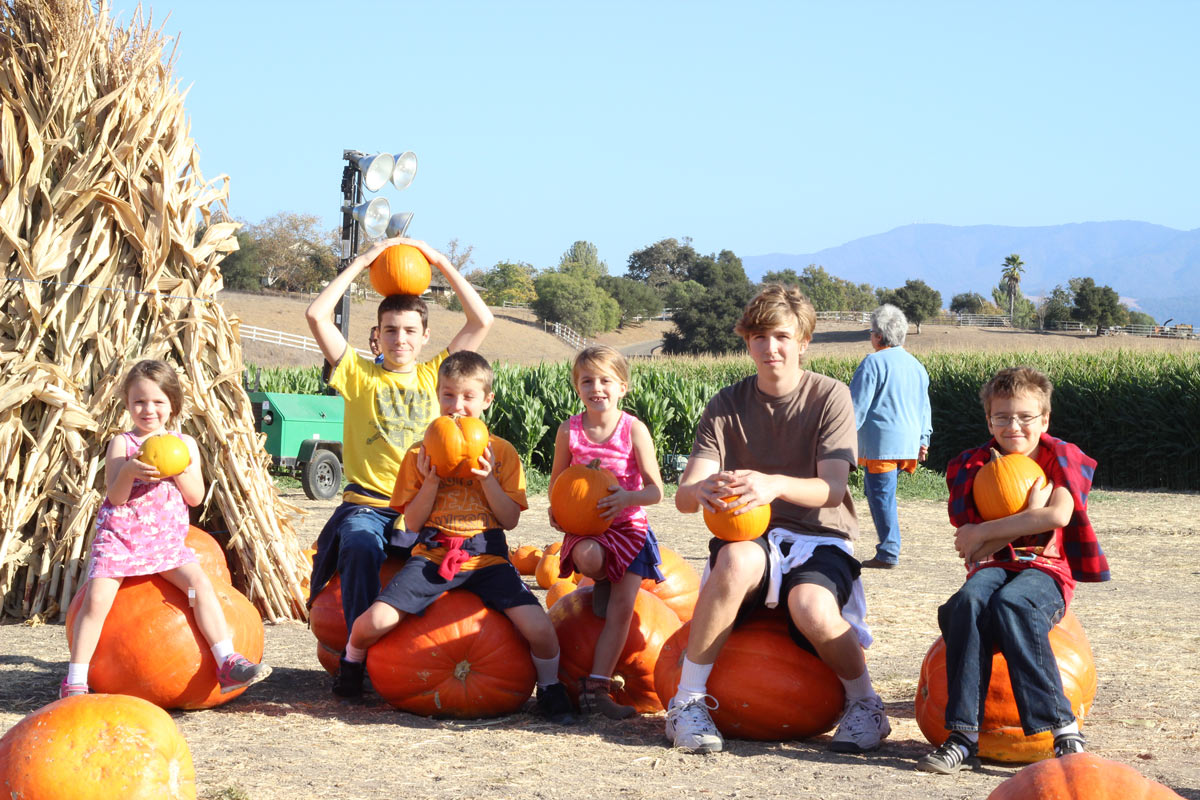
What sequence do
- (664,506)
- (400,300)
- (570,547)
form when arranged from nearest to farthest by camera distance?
(570,547) → (400,300) → (664,506)

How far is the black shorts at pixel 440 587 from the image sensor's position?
4590mm

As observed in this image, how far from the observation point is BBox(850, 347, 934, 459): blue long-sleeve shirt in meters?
8.88

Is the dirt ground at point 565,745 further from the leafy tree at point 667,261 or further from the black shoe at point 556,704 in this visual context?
the leafy tree at point 667,261

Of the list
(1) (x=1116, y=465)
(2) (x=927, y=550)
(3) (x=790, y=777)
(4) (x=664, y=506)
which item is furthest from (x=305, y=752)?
(1) (x=1116, y=465)

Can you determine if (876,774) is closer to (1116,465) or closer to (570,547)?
(570,547)

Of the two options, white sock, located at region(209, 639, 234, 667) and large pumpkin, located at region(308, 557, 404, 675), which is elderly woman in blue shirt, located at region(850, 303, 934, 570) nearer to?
large pumpkin, located at region(308, 557, 404, 675)

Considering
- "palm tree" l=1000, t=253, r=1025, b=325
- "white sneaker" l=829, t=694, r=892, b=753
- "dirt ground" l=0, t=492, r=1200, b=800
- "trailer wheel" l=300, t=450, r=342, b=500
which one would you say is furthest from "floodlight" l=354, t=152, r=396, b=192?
"palm tree" l=1000, t=253, r=1025, b=325

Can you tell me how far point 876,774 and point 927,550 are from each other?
7.42 m

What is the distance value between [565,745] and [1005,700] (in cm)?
160

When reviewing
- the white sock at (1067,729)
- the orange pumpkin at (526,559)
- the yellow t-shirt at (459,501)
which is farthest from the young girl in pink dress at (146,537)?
the orange pumpkin at (526,559)

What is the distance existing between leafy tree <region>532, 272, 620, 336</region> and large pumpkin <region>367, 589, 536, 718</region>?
82.3 metres

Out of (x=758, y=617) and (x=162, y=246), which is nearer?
(x=758, y=617)

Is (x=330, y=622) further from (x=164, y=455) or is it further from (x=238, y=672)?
(x=164, y=455)

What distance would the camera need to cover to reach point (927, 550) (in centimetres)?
1093
